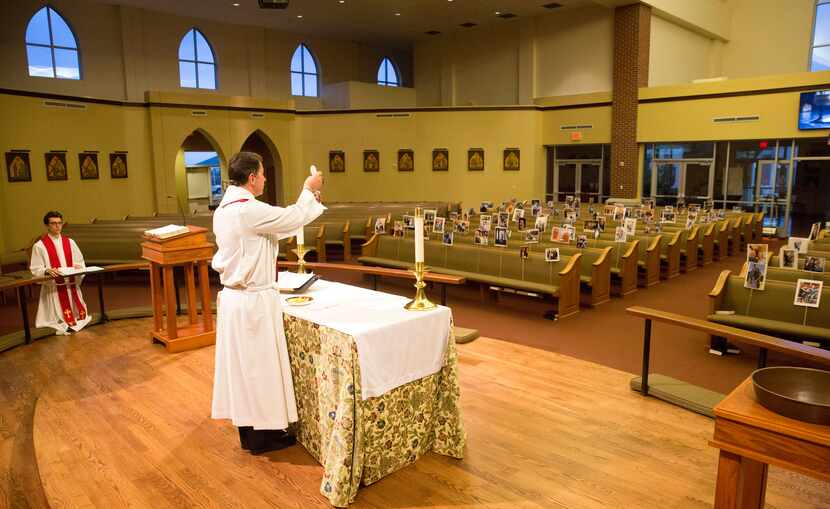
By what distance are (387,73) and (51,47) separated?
40.5 feet

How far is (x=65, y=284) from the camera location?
638 cm

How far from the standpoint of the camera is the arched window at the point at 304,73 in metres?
21.5

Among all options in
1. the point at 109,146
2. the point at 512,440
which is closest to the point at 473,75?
the point at 109,146

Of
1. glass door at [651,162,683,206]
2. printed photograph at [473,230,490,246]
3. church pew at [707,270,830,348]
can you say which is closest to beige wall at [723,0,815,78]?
Result: glass door at [651,162,683,206]

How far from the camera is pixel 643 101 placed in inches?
671

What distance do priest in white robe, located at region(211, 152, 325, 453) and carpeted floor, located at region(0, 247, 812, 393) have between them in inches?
134

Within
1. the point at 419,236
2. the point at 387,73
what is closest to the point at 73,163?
the point at 419,236

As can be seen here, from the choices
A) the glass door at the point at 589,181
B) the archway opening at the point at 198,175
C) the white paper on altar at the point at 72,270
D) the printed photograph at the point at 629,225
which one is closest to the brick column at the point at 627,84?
the glass door at the point at 589,181

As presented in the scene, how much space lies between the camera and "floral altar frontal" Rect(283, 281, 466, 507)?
2.96 m

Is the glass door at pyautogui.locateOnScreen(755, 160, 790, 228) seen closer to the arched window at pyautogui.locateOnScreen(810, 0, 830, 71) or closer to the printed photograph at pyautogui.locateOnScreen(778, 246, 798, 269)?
the arched window at pyautogui.locateOnScreen(810, 0, 830, 71)

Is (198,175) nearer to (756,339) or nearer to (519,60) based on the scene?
(519,60)

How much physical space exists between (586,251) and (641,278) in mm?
1637

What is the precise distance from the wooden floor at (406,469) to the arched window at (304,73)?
1796cm

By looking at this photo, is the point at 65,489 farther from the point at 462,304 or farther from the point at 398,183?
the point at 398,183
